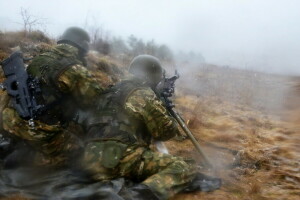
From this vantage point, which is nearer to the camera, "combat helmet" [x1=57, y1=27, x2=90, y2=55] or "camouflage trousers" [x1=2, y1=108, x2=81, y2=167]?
"camouflage trousers" [x1=2, y1=108, x2=81, y2=167]

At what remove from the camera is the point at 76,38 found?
13.1 feet

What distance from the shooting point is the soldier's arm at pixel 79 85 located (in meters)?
3.57

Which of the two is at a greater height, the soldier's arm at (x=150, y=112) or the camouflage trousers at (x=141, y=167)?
the soldier's arm at (x=150, y=112)

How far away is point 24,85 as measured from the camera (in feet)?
11.3

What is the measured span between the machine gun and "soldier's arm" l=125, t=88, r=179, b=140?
35.8 inches

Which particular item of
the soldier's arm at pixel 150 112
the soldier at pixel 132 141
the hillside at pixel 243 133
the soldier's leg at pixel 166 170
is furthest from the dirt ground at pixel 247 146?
the soldier's arm at pixel 150 112

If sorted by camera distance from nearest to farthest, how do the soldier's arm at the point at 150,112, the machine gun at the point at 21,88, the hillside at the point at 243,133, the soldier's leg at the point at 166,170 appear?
the soldier's leg at the point at 166,170 → the machine gun at the point at 21,88 → the soldier's arm at the point at 150,112 → the hillside at the point at 243,133

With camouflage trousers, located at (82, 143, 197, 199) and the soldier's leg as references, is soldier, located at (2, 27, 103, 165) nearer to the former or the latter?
camouflage trousers, located at (82, 143, 197, 199)

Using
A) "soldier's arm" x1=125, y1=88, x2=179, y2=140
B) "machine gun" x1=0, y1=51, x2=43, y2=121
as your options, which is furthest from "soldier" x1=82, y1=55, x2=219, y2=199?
"machine gun" x1=0, y1=51, x2=43, y2=121

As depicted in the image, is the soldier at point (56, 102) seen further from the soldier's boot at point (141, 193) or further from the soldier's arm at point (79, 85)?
the soldier's boot at point (141, 193)

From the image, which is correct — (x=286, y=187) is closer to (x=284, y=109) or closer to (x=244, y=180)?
(x=244, y=180)

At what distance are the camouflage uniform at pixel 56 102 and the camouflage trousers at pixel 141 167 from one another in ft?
1.04

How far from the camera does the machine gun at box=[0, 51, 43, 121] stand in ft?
11.2

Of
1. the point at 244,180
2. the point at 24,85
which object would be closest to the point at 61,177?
the point at 24,85
